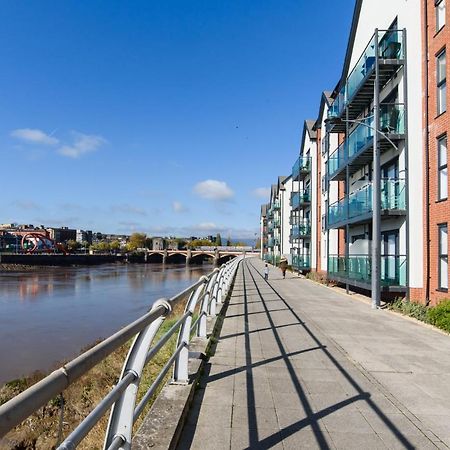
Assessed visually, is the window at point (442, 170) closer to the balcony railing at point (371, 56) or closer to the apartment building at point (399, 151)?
the apartment building at point (399, 151)

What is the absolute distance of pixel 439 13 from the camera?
13758mm

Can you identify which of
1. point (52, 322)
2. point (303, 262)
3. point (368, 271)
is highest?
point (368, 271)

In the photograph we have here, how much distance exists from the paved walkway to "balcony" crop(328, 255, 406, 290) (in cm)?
562

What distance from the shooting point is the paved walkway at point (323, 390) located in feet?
13.0

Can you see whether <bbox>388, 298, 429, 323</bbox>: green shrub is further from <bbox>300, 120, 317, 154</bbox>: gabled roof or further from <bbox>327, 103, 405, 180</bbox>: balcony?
<bbox>300, 120, 317, 154</bbox>: gabled roof

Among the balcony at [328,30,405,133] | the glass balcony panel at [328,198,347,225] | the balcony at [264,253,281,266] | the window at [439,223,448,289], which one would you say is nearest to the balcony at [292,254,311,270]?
the glass balcony panel at [328,198,347,225]

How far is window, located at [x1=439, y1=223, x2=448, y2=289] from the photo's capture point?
12.9m

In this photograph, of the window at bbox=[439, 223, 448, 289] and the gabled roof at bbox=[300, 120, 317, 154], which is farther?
the gabled roof at bbox=[300, 120, 317, 154]

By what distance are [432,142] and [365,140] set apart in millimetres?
4596

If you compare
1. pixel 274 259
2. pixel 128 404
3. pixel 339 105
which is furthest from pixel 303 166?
pixel 128 404

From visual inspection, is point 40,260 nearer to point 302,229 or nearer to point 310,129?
point 302,229

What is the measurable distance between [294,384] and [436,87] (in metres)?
11.5

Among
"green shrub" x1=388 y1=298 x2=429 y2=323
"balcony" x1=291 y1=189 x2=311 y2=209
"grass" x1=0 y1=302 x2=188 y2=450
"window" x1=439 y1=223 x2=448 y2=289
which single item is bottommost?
"grass" x1=0 y1=302 x2=188 y2=450

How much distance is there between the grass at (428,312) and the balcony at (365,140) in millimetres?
5575
